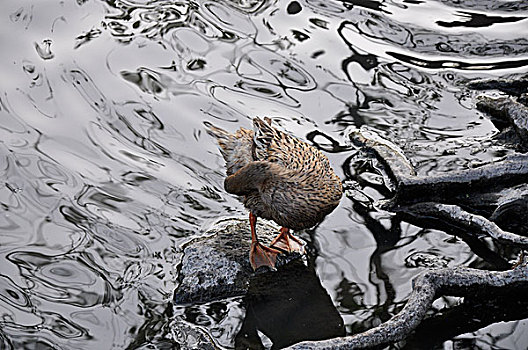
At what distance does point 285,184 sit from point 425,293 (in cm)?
116

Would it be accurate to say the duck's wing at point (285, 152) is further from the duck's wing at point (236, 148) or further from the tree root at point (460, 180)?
the tree root at point (460, 180)

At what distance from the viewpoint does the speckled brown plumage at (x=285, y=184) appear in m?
4.98

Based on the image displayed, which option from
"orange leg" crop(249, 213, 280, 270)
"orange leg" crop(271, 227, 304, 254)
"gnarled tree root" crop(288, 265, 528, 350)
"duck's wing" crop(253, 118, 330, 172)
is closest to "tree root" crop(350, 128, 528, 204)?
"duck's wing" crop(253, 118, 330, 172)

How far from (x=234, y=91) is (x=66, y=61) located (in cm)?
166

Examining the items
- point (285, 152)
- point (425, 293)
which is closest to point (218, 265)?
point (285, 152)

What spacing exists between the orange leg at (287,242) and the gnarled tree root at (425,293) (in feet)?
2.95

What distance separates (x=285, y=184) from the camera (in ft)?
16.5

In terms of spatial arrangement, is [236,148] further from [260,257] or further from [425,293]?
[425,293]

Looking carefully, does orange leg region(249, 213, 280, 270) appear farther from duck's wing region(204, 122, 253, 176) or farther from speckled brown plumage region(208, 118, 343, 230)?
duck's wing region(204, 122, 253, 176)

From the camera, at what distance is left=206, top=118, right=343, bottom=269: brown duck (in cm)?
498

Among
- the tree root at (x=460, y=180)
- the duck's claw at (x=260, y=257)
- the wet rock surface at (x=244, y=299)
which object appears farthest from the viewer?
the tree root at (x=460, y=180)

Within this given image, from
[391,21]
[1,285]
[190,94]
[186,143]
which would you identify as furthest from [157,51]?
[1,285]

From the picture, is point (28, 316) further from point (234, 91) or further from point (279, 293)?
point (234, 91)

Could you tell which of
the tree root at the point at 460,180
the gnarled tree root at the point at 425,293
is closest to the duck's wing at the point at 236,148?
the tree root at the point at 460,180
